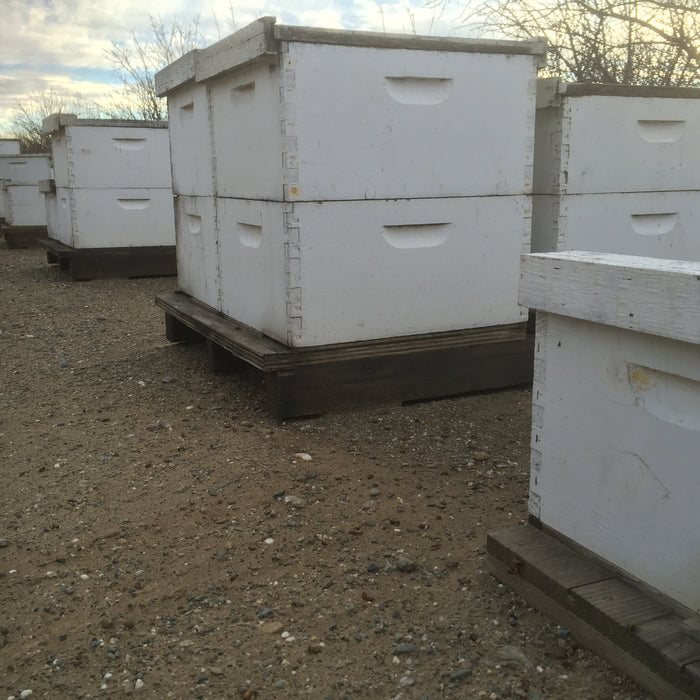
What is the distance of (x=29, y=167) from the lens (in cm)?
1139

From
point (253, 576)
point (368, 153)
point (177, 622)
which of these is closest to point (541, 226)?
point (368, 153)

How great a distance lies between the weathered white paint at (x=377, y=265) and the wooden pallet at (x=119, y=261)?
409 cm

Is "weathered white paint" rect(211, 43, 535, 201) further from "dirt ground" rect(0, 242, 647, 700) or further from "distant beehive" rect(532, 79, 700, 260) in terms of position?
"dirt ground" rect(0, 242, 647, 700)

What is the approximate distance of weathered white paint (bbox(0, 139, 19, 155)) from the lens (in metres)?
14.8

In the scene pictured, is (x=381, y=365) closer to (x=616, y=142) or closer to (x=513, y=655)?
(x=616, y=142)

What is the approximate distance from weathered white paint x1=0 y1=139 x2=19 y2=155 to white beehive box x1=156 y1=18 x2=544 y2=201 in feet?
41.6

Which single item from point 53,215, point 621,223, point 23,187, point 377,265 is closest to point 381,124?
point 377,265

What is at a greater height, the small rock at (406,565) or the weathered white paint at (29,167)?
the weathered white paint at (29,167)

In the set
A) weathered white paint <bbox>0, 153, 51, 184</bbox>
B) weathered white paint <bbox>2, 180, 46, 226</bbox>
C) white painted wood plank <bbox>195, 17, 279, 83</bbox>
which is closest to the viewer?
white painted wood plank <bbox>195, 17, 279, 83</bbox>

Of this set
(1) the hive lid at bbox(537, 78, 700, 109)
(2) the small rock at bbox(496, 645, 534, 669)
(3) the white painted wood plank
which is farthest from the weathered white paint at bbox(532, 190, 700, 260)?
(2) the small rock at bbox(496, 645, 534, 669)

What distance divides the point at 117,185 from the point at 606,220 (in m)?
4.96

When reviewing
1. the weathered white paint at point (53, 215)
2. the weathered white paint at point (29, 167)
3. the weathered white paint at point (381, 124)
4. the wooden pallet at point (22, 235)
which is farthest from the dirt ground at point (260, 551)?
the weathered white paint at point (29, 167)

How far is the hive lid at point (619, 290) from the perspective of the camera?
58.6 inches

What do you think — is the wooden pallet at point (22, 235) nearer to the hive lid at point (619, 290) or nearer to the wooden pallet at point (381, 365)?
the wooden pallet at point (381, 365)
